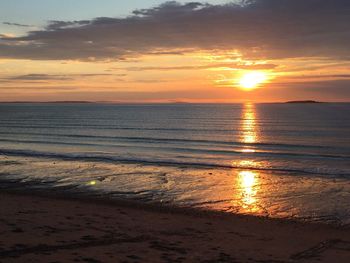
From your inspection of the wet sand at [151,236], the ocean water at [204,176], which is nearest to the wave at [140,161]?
the ocean water at [204,176]

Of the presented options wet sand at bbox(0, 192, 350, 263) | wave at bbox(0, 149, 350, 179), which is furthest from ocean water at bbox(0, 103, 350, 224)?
wet sand at bbox(0, 192, 350, 263)

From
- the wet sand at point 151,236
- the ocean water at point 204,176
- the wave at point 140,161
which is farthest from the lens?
the wave at point 140,161

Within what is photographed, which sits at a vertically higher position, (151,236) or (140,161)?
(151,236)

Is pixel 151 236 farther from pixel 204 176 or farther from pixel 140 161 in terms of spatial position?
pixel 140 161

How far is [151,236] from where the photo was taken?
403 inches

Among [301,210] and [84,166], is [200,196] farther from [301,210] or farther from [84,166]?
[84,166]

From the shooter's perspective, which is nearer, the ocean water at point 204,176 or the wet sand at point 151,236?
the wet sand at point 151,236

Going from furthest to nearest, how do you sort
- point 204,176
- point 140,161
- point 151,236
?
point 140,161 < point 204,176 < point 151,236

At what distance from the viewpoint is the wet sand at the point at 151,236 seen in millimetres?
8539

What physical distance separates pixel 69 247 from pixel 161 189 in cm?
913

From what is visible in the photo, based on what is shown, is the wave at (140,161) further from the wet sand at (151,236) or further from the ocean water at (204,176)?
the wet sand at (151,236)

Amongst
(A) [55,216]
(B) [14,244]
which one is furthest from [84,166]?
(B) [14,244]

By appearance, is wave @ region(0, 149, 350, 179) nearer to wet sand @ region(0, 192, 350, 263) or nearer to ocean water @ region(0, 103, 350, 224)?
ocean water @ region(0, 103, 350, 224)

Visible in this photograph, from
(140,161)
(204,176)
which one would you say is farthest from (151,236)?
(140,161)
